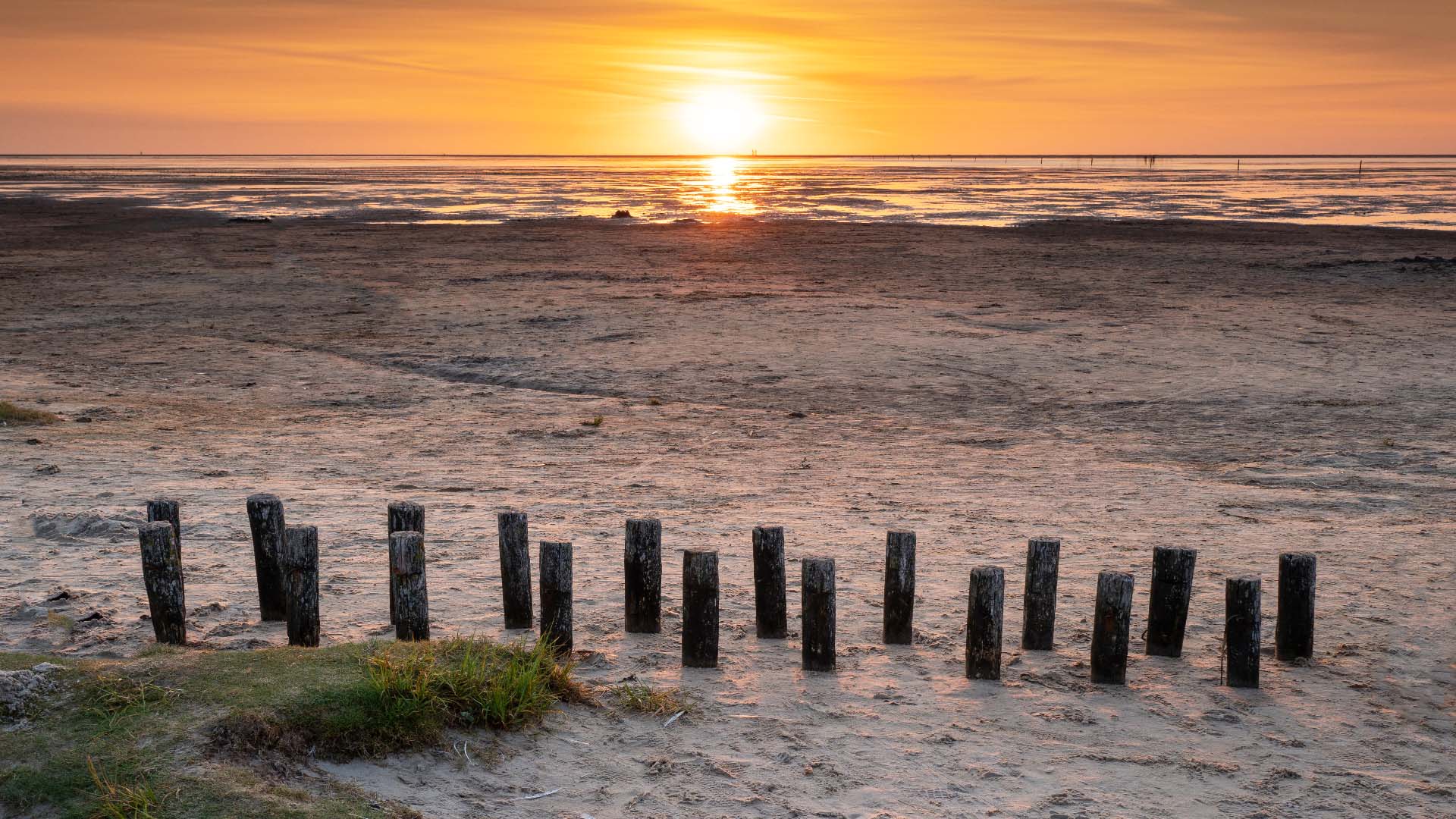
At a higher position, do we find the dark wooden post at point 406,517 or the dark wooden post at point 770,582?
the dark wooden post at point 406,517

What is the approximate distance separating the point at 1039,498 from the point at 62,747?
274 inches

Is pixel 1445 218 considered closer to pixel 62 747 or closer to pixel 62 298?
pixel 62 298

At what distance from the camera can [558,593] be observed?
609 centimetres

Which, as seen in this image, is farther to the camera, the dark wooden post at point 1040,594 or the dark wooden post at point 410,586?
the dark wooden post at point 1040,594

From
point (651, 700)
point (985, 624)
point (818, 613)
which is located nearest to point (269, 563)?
point (651, 700)

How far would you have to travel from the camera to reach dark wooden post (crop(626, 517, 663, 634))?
20.6ft

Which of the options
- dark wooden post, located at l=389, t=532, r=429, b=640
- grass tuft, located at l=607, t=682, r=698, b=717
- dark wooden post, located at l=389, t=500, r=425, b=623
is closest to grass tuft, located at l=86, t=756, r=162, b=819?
dark wooden post, located at l=389, t=532, r=429, b=640

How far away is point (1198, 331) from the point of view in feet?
58.3

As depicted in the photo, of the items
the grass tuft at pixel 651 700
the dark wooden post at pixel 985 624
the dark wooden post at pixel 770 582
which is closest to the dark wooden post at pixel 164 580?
the grass tuft at pixel 651 700

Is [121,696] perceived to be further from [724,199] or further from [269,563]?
[724,199]

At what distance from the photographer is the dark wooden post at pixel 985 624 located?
19.2 feet

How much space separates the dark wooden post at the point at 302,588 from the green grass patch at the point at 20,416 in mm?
6887

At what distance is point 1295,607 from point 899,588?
82.2 inches

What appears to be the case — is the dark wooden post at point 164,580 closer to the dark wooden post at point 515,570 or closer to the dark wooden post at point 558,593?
the dark wooden post at point 515,570
